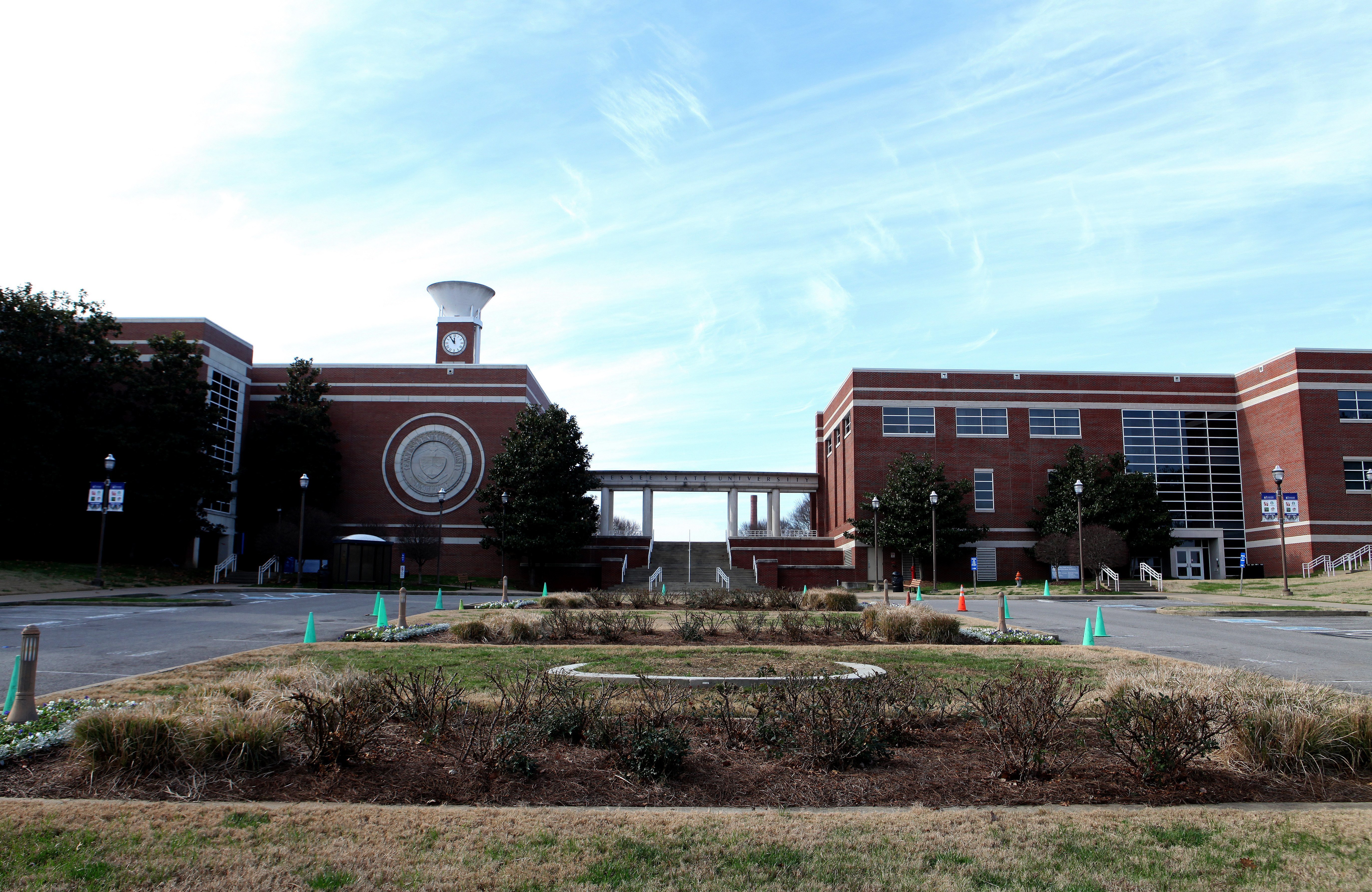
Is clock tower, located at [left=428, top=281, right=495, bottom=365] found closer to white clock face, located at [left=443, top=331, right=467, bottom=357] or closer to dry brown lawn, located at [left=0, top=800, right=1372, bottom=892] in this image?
white clock face, located at [left=443, top=331, right=467, bottom=357]

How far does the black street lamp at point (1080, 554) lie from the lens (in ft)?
136

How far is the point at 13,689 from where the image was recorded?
8047 mm

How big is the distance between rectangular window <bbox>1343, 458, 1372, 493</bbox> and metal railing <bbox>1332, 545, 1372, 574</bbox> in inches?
128

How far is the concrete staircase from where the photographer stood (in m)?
50.6

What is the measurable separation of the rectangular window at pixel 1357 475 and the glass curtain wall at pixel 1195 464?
6842 millimetres

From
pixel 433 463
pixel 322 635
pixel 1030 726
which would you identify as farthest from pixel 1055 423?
pixel 1030 726

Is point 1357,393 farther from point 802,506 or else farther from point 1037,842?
point 802,506

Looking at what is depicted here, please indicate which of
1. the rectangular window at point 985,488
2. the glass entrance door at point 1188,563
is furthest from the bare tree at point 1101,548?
the glass entrance door at point 1188,563

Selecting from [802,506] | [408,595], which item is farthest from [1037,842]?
[802,506]

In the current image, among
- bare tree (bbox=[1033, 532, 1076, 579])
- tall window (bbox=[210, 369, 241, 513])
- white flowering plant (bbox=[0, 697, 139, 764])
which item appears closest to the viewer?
white flowering plant (bbox=[0, 697, 139, 764])

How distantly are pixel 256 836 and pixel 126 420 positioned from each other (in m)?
49.1

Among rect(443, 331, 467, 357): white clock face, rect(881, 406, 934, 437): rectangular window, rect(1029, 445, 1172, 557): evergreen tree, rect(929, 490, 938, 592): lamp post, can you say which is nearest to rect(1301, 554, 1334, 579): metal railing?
rect(1029, 445, 1172, 557): evergreen tree

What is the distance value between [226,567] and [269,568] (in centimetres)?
258

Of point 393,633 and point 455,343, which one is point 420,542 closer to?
point 455,343
